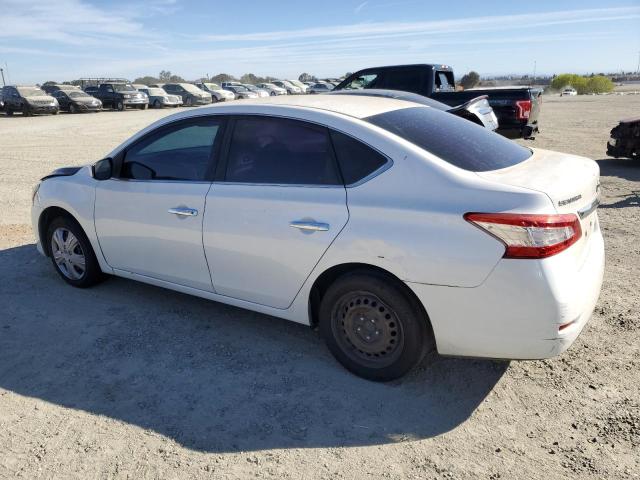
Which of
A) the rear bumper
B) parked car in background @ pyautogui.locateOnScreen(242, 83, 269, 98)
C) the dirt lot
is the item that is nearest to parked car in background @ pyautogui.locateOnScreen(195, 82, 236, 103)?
parked car in background @ pyautogui.locateOnScreen(242, 83, 269, 98)

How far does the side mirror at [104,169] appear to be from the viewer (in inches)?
167

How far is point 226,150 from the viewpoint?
371 cm

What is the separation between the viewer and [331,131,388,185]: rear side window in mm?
3105

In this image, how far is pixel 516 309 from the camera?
8.86ft

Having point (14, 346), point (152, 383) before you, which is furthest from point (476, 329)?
point (14, 346)

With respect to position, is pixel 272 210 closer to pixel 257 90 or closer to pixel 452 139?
pixel 452 139

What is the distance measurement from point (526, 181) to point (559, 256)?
46 centimetres

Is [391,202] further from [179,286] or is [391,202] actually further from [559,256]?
[179,286]

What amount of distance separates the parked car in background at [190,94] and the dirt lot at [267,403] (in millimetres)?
34968

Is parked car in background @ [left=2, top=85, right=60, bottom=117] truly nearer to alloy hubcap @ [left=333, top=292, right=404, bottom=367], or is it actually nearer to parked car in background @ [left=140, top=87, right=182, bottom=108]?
parked car in background @ [left=140, top=87, right=182, bottom=108]

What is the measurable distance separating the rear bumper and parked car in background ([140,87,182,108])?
116 ft

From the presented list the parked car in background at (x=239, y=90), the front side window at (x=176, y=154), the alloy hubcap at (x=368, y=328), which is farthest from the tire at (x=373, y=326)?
the parked car in background at (x=239, y=90)

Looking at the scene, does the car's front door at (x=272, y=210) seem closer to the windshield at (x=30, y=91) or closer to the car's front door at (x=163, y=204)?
the car's front door at (x=163, y=204)

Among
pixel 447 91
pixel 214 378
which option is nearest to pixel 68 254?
pixel 214 378
